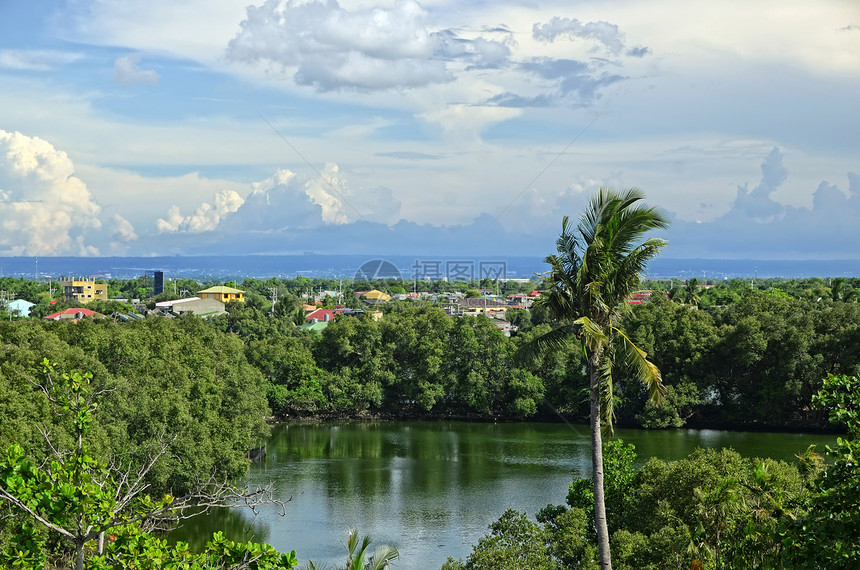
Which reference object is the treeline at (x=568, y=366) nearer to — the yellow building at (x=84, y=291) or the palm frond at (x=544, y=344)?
the palm frond at (x=544, y=344)

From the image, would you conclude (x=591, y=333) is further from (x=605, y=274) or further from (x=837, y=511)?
(x=837, y=511)

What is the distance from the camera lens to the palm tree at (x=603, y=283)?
33.2ft

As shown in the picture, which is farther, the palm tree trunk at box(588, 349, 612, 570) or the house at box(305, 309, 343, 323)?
the house at box(305, 309, 343, 323)

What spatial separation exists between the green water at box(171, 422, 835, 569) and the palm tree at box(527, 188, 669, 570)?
397 inches

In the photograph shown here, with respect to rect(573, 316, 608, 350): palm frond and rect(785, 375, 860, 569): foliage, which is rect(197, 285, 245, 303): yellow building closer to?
rect(573, 316, 608, 350): palm frond

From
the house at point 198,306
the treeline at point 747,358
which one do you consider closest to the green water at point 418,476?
the treeline at point 747,358

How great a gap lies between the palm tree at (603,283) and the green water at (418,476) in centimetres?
1010

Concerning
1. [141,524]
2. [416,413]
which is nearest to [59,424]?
[141,524]

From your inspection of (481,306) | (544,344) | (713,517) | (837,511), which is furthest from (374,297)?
(837,511)

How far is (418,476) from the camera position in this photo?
93.3ft

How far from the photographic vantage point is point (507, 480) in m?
27.6

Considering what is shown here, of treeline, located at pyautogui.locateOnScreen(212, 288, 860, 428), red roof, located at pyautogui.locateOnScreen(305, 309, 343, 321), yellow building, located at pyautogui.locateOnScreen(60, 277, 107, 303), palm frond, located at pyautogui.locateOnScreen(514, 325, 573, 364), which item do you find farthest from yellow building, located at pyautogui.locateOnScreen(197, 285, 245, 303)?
palm frond, located at pyautogui.locateOnScreen(514, 325, 573, 364)

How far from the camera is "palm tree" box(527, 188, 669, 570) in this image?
399 inches

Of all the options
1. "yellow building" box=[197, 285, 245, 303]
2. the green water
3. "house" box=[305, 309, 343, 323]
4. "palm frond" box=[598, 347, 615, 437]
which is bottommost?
the green water
